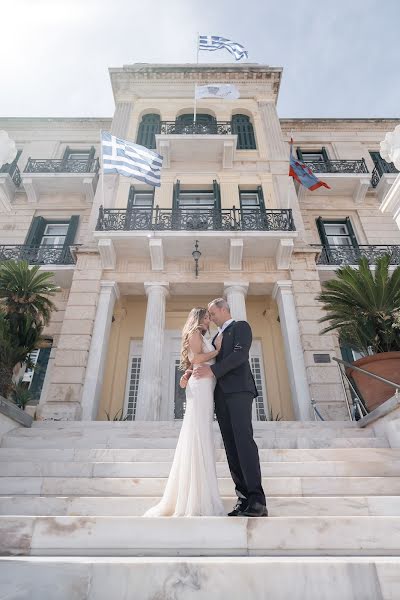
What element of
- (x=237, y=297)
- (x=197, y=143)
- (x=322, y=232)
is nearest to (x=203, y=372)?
(x=237, y=297)

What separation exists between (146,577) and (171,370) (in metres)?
9.71

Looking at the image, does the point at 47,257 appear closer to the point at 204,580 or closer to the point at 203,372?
the point at 203,372

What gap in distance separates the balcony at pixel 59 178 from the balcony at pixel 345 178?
909 cm

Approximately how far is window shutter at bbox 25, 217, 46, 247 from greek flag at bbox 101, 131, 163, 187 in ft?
16.1

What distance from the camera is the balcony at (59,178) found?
14305 mm

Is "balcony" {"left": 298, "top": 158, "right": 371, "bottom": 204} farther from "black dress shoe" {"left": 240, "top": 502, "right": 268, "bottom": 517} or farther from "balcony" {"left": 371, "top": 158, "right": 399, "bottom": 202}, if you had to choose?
"black dress shoe" {"left": 240, "top": 502, "right": 268, "bottom": 517}

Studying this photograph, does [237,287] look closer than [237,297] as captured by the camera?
No

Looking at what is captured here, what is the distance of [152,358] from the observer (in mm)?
9367

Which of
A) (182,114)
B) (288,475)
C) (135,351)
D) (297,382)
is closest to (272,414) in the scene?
(297,382)

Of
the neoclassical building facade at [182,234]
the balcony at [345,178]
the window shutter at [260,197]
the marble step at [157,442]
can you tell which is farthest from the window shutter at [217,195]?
the marble step at [157,442]

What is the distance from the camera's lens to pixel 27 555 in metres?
2.47

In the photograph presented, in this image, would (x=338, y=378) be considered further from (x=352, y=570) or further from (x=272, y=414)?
(x=352, y=570)

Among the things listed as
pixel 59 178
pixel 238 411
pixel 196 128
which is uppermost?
pixel 196 128

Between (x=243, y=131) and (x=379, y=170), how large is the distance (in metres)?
6.55
